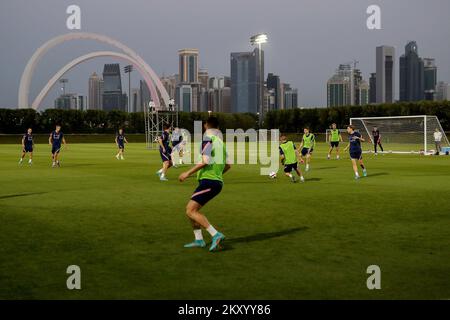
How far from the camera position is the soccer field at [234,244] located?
21.3 ft

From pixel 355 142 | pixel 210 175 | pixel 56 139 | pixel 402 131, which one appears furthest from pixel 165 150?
pixel 402 131

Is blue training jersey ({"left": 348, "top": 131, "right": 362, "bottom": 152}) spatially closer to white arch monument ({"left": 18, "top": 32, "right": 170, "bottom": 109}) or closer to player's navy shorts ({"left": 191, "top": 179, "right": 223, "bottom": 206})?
player's navy shorts ({"left": 191, "top": 179, "right": 223, "bottom": 206})

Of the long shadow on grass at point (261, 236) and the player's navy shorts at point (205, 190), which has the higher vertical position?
the player's navy shorts at point (205, 190)

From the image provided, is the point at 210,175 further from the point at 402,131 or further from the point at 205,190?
the point at 402,131

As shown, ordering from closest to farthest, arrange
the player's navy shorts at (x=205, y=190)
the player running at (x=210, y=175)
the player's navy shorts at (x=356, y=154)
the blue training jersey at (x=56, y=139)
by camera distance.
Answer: the player running at (x=210, y=175), the player's navy shorts at (x=205, y=190), the player's navy shorts at (x=356, y=154), the blue training jersey at (x=56, y=139)

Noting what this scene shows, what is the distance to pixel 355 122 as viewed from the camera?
56156 mm

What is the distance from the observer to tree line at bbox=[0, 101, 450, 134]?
8612cm

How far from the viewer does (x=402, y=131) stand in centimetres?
5091

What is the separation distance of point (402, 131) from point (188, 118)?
62.9m

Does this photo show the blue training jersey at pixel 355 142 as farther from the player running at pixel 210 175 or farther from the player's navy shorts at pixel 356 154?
the player running at pixel 210 175

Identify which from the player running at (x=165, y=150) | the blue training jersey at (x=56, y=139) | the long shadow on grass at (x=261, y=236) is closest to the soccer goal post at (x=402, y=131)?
the blue training jersey at (x=56, y=139)

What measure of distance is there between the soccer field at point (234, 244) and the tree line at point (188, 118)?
72.8 m
